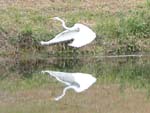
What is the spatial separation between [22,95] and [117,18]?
497 cm

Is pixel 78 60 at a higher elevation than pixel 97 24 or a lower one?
lower

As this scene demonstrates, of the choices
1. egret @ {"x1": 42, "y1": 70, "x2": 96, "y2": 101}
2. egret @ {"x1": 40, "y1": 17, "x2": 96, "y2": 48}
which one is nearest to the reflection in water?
egret @ {"x1": 42, "y1": 70, "x2": 96, "y2": 101}

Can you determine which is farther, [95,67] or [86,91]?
[95,67]

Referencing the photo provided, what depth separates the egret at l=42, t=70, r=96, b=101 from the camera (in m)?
10.2

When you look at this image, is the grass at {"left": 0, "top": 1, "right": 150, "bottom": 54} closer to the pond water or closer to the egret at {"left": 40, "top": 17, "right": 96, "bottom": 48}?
the pond water

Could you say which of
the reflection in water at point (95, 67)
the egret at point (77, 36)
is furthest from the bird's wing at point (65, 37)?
the reflection in water at point (95, 67)

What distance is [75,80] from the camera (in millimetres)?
10430

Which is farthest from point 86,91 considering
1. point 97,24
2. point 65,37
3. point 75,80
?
point 97,24

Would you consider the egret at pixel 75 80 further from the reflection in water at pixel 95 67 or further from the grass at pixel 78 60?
the reflection in water at pixel 95 67

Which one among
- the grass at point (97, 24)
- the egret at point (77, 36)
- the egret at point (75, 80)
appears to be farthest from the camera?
the grass at point (97, 24)

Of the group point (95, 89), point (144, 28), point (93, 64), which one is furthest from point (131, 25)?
point (95, 89)

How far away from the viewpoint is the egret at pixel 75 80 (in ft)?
33.3

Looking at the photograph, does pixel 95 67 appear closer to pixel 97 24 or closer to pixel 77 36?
pixel 77 36

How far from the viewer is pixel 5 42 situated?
12.9 meters
